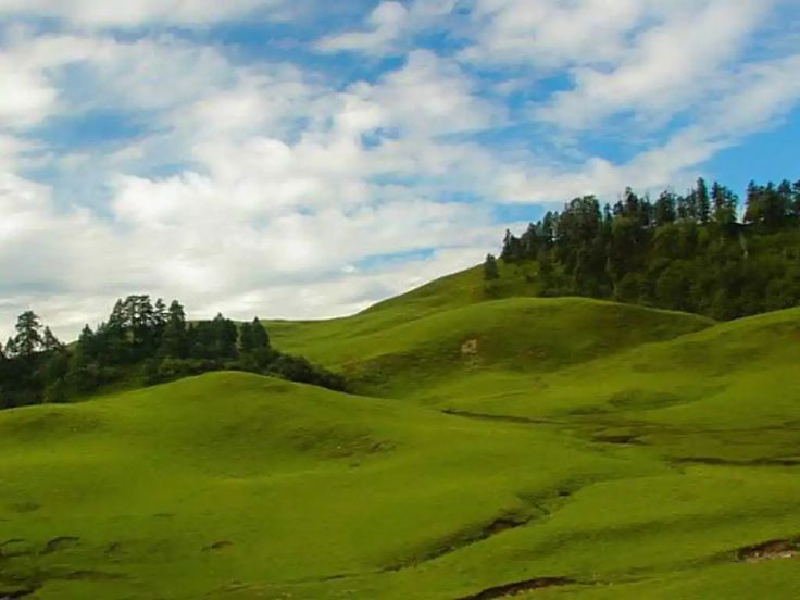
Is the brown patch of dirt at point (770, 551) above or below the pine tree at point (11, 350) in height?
below

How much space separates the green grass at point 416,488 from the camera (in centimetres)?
3541

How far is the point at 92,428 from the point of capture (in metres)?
68.8

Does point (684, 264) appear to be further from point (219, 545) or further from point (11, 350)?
point (219, 545)

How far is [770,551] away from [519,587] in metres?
9.59

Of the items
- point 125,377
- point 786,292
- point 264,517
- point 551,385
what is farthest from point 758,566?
point 786,292

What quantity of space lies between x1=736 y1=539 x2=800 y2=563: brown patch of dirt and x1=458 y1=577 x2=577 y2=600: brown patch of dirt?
6580mm

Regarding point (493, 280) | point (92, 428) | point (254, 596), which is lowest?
point (254, 596)

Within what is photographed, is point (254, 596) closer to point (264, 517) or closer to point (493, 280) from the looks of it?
point (264, 517)

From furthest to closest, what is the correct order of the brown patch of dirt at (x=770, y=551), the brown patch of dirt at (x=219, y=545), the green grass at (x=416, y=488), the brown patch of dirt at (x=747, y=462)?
1. the brown patch of dirt at (x=747, y=462)
2. the brown patch of dirt at (x=219, y=545)
3. the green grass at (x=416, y=488)
4. the brown patch of dirt at (x=770, y=551)

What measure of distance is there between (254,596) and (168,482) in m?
21.7

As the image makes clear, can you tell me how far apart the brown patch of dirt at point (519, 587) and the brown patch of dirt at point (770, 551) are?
6580 mm

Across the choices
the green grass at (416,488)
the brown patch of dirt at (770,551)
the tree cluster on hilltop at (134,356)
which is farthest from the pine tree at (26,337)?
the brown patch of dirt at (770,551)

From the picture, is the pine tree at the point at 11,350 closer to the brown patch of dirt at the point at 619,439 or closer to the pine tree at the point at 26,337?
the pine tree at the point at 26,337

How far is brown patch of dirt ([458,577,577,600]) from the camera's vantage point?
→ 32094 millimetres
